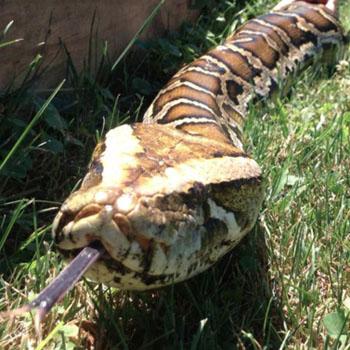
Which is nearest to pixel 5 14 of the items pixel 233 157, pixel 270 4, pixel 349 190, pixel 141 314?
pixel 233 157

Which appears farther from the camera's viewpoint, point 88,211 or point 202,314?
point 202,314

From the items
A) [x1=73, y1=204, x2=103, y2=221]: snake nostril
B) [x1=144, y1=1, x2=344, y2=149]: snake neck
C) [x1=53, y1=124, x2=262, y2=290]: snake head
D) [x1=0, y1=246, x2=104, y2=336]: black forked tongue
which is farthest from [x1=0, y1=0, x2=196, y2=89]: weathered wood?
[x1=0, y1=246, x2=104, y2=336]: black forked tongue

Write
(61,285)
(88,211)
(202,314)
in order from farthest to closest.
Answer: (202,314) < (88,211) < (61,285)

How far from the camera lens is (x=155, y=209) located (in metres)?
2.16

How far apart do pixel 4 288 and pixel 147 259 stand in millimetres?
752

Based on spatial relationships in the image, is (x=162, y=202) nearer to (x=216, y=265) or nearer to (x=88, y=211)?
(x=88, y=211)

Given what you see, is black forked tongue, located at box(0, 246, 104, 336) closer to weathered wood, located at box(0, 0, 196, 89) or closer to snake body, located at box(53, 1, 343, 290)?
snake body, located at box(53, 1, 343, 290)

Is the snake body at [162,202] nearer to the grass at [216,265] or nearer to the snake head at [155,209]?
the snake head at [155,209]

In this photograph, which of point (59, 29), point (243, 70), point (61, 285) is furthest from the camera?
point (243, 70)

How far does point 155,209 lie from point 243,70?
2.74 meters

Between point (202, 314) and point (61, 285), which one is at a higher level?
point (61, 285)

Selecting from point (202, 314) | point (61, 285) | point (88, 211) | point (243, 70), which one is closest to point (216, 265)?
point (202, 314)

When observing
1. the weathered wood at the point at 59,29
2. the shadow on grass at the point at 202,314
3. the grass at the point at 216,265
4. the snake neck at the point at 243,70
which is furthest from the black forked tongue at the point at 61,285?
the weathered wood at the point at 59,29

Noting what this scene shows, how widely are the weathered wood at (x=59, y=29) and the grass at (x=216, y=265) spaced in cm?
9
